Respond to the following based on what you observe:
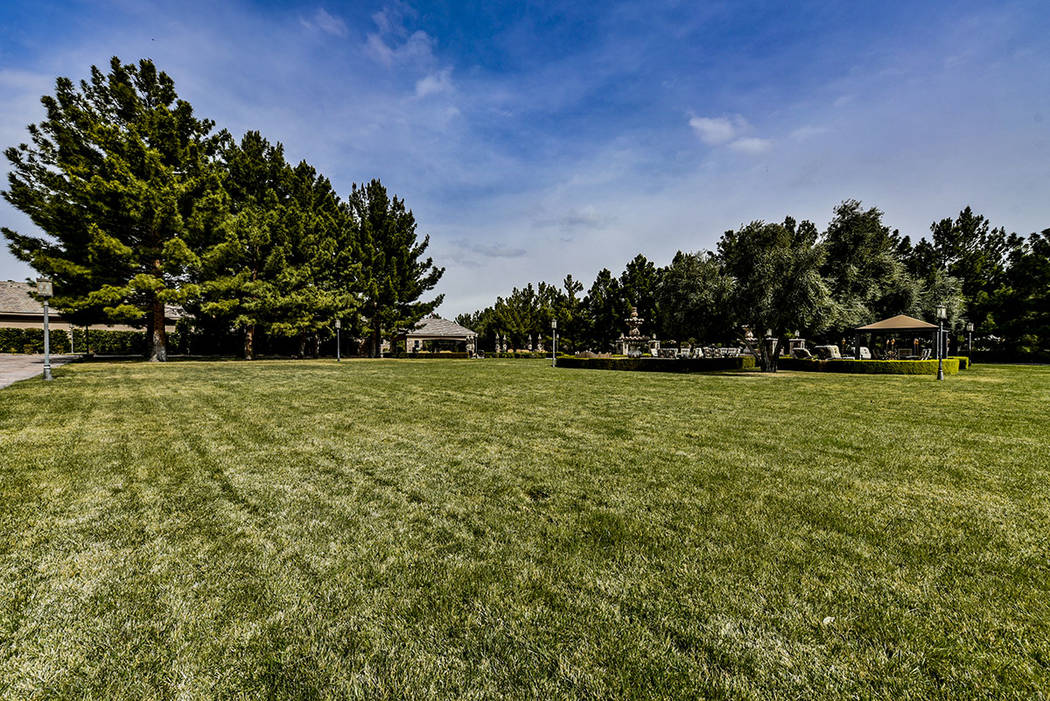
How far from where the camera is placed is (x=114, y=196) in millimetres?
19594

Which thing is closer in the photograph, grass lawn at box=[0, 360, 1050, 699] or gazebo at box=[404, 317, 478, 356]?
grass lawn at box=[0, 360, 1050, 699]

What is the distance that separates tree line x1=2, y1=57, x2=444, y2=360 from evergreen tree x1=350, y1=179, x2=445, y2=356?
267cm

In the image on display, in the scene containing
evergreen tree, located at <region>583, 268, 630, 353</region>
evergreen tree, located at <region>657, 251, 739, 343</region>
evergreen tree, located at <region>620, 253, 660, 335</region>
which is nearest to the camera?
evergreen tree, located at <region>657, 251, 739, 343</region>

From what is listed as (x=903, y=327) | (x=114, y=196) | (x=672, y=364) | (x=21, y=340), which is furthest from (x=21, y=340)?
(x=903, y=327)

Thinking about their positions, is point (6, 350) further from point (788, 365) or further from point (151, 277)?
point (788, 365)

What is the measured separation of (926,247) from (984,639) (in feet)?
207

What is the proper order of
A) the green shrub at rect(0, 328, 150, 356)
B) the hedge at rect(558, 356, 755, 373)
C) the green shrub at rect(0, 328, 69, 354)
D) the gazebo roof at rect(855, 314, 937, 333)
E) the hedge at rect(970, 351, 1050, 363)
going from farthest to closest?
the hedge at rect(970, 351, 1050, 363) < the green shrub at rect(0, 328, 150, 356) < the green shrub at rect(0, 328, 69, 354) < the gazebo roof at rect(855, 314, 937, 333) < the hedge at rect(558, 356, 755, 373)

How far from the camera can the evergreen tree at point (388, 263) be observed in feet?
104

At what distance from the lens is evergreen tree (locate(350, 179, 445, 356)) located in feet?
104

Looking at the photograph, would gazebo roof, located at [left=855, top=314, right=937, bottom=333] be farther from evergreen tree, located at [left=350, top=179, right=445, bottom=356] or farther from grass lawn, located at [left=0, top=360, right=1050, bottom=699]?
evergreen tree, located at [left=350, top=179, right=445, bottom=356]

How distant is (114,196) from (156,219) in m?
1.78


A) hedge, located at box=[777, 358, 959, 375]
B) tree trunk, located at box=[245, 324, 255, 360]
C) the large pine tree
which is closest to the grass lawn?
hedge, located at box=[777, 358, 959, 375]

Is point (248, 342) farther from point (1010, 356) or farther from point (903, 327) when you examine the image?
point (1010, 356)

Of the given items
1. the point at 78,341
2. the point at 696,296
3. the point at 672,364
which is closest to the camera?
the point at 696,296
